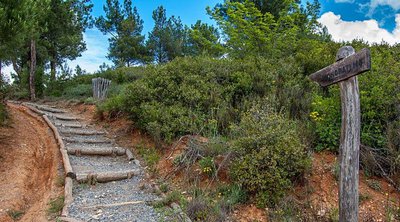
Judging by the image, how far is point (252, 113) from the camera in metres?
4.73

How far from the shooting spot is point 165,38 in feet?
74.8

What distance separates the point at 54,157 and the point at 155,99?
229cm

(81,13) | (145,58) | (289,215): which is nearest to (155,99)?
(289,215)

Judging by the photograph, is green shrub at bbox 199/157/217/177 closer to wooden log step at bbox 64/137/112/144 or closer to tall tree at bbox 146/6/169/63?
wooden log step at bbox 64/137/112/144

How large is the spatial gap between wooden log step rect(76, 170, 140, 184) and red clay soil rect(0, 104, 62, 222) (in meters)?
0.38

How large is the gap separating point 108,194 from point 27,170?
1.96 metres

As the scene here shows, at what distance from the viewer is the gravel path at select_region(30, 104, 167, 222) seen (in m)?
3.77

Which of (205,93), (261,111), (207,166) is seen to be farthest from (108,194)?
(205,93)

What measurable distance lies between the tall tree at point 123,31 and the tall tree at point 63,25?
485 centimetres

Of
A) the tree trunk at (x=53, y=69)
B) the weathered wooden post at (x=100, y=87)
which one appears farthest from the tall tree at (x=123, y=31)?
the weathered wooden post at (x=100, y=87)

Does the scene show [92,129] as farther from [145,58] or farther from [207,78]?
[145,58]

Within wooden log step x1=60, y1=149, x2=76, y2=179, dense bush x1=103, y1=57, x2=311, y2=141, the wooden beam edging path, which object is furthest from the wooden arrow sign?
wooden log step x1=60, y1=149, x2=76, y2=179

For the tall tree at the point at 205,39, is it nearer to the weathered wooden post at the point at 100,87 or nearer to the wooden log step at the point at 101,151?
the wooden log step at the point at 101,151

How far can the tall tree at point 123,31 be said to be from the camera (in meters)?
22.0
